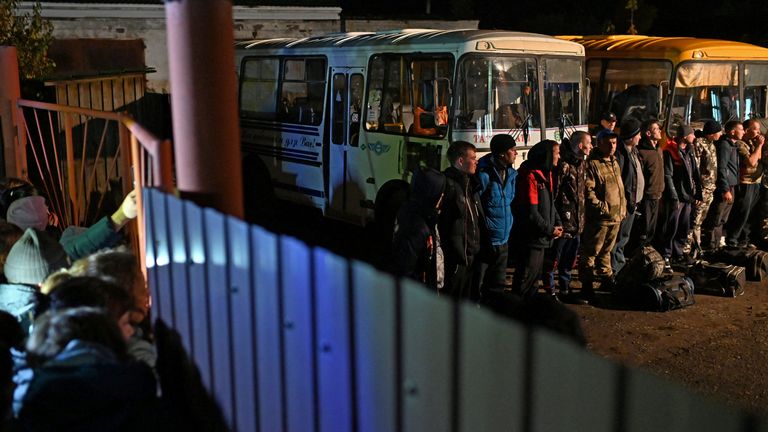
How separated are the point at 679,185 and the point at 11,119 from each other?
7026 millimetres

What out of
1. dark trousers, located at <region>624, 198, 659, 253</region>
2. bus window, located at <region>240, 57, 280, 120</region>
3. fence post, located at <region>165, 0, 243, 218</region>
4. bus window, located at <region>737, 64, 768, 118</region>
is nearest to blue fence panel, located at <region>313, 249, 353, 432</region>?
fence post, located at <region>165, 0, 243, 218</region>

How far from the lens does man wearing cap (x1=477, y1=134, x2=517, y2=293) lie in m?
6.82

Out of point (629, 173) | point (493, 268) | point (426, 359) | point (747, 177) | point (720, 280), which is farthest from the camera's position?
point (747, 177)

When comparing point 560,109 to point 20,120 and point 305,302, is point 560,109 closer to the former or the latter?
point 20,120

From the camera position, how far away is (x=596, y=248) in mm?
7965

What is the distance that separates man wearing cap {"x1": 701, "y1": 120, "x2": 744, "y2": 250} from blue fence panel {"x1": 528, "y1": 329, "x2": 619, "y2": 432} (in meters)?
8.52

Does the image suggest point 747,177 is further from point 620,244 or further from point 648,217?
point 620,244

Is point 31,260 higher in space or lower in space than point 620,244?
higher

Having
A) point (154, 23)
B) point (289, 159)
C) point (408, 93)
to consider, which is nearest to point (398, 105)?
point (408, 93)

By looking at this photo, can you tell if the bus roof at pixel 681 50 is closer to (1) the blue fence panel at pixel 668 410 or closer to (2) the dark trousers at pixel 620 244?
(2) the dark trousers at pixel 620 244

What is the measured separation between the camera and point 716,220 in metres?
9.50

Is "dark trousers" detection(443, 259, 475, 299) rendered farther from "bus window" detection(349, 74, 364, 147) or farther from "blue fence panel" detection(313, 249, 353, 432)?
"blue fence panel" detection(313, 249, 353, 432)

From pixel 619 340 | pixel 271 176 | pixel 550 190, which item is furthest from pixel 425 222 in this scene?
pixel 271 176

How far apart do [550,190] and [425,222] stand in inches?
62.4
